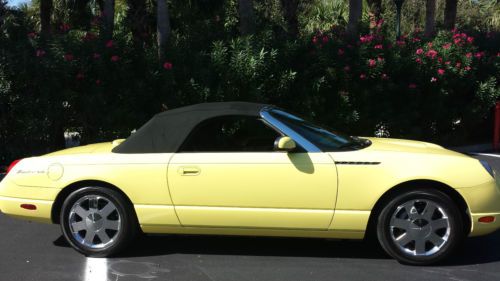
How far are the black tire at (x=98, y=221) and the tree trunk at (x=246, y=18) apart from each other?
235 inches

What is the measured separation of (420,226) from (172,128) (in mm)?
2253

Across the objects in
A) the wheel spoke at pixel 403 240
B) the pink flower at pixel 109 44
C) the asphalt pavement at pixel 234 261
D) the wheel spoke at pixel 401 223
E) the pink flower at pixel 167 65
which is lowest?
the asphalt pavement at pixel 234 261

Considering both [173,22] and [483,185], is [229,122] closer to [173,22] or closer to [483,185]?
[483,185]

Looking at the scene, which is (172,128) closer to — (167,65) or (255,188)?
(255,188)

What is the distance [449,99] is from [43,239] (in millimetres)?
8304

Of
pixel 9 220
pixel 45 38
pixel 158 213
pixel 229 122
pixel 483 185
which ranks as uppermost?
pixel 45 38

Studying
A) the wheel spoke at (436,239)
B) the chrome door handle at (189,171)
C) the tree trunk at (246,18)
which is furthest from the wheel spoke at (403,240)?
the tree trunk at (246,18)

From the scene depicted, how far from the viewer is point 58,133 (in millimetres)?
9328

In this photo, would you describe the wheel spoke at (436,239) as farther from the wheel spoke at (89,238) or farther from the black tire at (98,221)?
the wheel spoke at (89,238)

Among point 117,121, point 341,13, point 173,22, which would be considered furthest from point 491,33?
point 341,13

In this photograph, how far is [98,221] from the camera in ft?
15.5

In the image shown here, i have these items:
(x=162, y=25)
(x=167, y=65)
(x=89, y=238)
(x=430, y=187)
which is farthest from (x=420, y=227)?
(x=162, y=25)

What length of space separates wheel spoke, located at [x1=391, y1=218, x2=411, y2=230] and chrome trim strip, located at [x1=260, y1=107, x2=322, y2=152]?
0.84m

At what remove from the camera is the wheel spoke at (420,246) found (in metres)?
4.40
